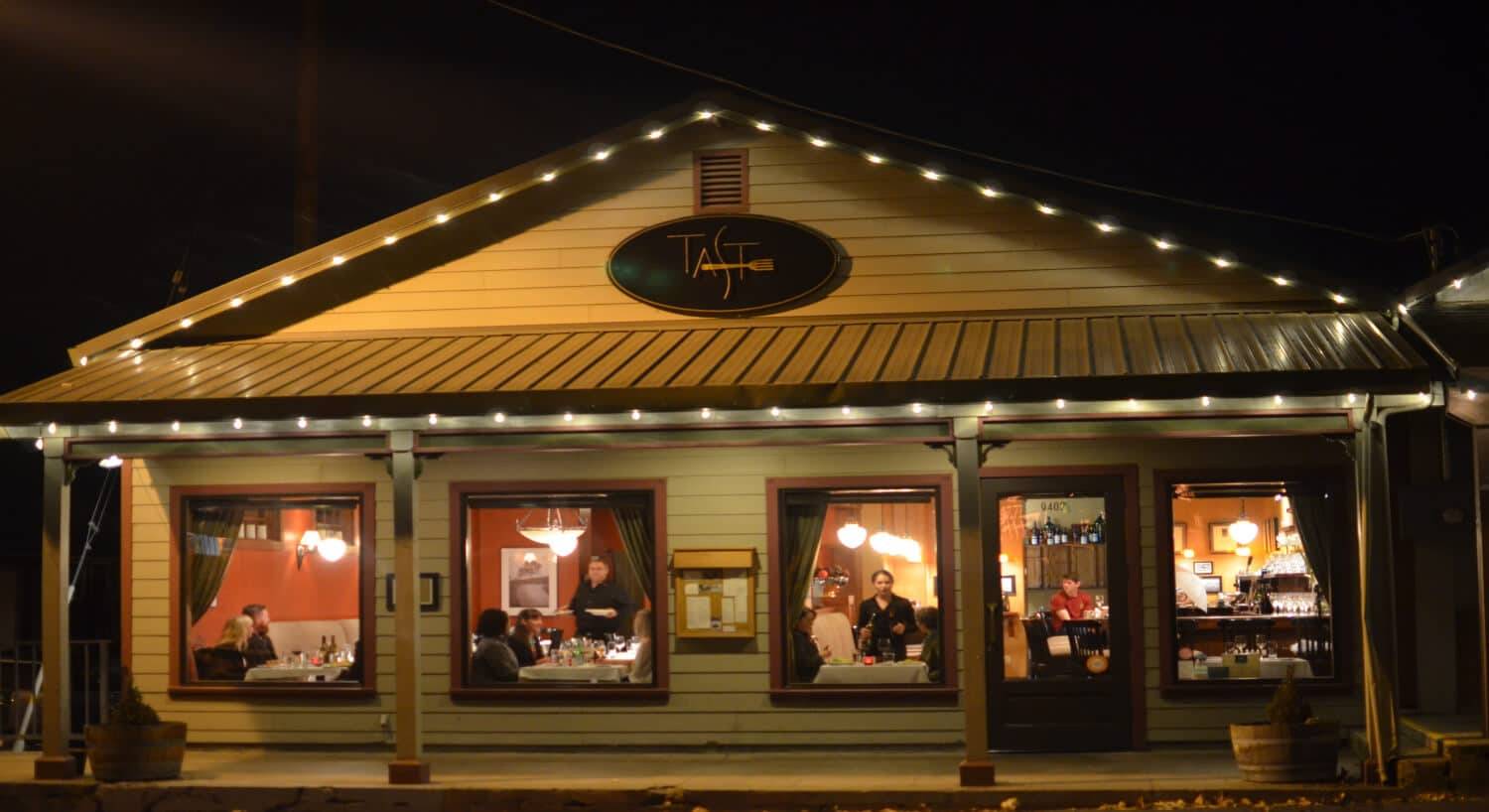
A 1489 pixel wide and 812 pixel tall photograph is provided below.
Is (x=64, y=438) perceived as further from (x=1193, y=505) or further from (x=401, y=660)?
(x=1193, y=505)

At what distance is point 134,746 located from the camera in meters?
12.6

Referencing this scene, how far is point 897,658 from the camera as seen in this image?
45.2 ft

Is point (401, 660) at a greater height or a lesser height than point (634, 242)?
lesser

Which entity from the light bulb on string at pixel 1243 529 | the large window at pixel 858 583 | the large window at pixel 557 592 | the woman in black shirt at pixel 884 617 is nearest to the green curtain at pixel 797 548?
the large window at pixel 858 583

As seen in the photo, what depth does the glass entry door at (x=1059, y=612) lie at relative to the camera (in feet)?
44.3

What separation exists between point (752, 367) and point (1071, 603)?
350 centimetres

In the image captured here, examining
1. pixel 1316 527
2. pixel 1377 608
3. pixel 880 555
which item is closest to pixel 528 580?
pixel 880 555

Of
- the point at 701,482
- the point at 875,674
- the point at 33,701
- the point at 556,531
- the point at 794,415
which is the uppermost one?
the point at 794,415

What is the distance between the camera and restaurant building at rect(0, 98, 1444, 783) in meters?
12.8

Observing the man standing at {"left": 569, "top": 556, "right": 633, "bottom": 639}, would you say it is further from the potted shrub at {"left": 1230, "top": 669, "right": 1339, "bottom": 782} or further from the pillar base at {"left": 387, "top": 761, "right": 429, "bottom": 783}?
the potted shrub at {"left": 1230, "top": 669, "right": 1339, "bottom": 782}

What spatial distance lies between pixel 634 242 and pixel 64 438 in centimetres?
481

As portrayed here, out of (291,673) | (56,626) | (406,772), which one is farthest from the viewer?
(291,673)

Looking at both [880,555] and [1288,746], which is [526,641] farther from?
[1288,746]

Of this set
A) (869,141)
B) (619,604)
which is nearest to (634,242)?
(869,141)
